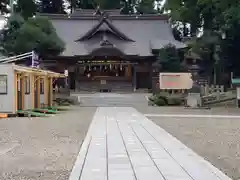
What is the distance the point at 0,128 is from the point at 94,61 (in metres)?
29.6

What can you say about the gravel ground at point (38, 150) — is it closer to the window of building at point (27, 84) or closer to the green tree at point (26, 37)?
the window of building at point (27, 84)

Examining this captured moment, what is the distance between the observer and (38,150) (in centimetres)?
881

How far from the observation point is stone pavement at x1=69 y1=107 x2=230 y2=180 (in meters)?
6.23

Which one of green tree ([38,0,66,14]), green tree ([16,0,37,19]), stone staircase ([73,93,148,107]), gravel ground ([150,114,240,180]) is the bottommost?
gravel ground ([150,114,240,180])

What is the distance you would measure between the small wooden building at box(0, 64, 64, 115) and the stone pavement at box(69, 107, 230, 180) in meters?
7.81

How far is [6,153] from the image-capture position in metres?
8.45

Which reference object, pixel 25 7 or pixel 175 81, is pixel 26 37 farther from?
pixel 25 7

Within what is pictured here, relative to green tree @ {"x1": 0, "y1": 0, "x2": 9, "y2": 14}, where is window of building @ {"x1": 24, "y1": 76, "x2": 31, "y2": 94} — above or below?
below

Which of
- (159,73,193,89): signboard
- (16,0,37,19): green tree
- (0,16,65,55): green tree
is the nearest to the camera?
(159,73,193,89): signboard

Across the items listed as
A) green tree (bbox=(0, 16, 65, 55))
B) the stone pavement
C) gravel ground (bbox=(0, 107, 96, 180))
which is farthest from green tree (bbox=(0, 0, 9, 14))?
the stone pavement

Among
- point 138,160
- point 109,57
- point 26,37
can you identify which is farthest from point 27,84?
point 109,57

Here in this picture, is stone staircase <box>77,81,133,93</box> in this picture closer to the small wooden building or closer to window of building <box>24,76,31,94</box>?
the small wooden building

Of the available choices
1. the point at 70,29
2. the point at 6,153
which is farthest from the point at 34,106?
the point at 70,29

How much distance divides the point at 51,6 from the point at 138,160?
5880 centimetres
